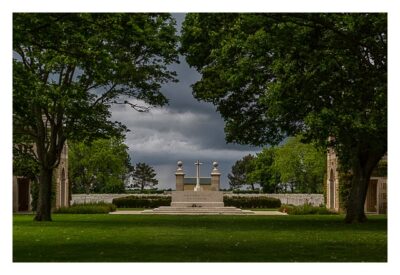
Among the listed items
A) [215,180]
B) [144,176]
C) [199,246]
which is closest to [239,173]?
[144,176]

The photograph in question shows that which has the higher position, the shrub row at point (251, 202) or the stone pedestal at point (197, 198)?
the stone pedestal at point (197, 198)

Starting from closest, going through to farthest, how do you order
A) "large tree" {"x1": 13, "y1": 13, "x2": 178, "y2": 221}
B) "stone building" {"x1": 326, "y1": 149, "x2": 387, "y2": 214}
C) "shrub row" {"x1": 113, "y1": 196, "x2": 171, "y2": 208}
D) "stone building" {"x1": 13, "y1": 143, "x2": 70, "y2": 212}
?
"large tree" {"x1": 13, "y1": 13, "x2": 178, "y2": 221}, "stone building" {"x1": 326, "y1": 149, "x2": 387, "y2": 214}, "stone building" {"x1": 13, "y1": 143, "x2": 70, "y2": 212}, "shrub row" {"x1": 113, "y1": 196, "x2": 171, "y2": 208}

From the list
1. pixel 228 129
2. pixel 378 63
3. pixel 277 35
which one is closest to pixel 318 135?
pixel 378 63

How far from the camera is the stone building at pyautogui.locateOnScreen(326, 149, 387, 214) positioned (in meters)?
52.3

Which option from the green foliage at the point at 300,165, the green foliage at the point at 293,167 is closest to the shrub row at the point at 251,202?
the green foliage at the point at 293,167

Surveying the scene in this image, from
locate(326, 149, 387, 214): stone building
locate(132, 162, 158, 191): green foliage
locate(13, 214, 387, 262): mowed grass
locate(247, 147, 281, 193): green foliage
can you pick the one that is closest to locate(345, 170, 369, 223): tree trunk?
locate(13, 214, 387, 262): mowed grass

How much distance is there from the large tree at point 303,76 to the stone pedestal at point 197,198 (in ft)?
69.2

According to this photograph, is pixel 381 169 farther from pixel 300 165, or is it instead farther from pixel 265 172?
pixel 265 172

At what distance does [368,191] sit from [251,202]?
11649mm

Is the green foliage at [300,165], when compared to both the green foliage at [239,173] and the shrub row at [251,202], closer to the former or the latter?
the shrub row at [251,202]

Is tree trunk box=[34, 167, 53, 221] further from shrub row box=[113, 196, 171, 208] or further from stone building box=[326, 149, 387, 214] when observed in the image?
shrub row box=[113, 196, 171, 208]

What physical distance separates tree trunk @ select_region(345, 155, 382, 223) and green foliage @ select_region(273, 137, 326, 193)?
42.5 m

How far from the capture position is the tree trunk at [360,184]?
34188 mm

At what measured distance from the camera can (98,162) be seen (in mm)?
79500
